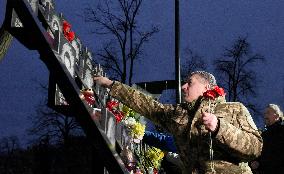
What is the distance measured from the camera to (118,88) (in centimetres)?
390

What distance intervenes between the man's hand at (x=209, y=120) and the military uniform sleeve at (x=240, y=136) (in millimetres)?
86

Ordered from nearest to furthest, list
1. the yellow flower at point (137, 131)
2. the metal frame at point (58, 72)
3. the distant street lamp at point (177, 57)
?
the metal frame at point (58, 72), the yellow flower at point (137, 131), the distant street lamp at point (177, 57)

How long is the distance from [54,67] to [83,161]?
37.0 metres

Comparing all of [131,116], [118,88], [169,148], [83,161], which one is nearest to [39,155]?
[131,116]

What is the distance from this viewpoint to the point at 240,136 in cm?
350

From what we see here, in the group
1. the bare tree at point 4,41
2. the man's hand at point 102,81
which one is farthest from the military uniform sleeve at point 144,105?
the bare tree at point 4,41

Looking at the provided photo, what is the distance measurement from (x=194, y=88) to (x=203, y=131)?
0.43 metres

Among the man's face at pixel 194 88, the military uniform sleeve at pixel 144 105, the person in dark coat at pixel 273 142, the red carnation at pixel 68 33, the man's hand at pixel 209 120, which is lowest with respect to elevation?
the person in dark coat at pixel 273 142

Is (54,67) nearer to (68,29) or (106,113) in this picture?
(106,113)

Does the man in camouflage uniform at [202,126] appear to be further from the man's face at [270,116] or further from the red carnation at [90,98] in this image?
the man's face at [270,116]

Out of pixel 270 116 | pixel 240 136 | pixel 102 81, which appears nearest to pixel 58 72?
pixel 102 81

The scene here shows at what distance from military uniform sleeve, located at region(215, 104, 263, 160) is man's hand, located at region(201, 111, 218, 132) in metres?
0.09

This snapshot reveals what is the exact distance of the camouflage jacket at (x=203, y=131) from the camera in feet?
11.6

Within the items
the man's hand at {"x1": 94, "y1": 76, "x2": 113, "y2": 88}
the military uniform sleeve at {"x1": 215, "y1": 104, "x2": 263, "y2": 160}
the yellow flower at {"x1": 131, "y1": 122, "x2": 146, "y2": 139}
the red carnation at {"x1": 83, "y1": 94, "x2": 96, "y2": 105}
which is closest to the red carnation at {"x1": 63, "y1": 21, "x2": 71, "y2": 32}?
the man's hand at {"x1": 94, "y1": 76, "x2": 113, "y2": 88}
